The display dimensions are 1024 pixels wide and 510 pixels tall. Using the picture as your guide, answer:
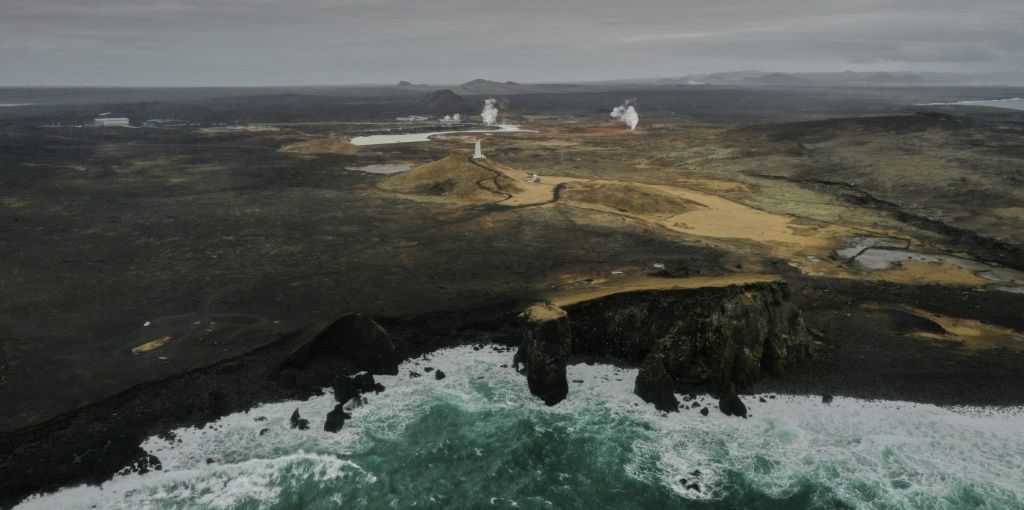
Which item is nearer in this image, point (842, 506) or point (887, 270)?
point (842, 506)

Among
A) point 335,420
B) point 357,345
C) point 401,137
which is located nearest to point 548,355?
point 335,420

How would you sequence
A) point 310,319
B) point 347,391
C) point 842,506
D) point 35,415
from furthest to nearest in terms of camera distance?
1. point 310,319
2. point 347,391
3. point 35,415
4. point 842,506

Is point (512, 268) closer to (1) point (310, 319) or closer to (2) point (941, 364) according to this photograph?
(1) point (310, 319)

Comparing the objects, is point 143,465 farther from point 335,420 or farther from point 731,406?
point 731,406

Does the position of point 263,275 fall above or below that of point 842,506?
above

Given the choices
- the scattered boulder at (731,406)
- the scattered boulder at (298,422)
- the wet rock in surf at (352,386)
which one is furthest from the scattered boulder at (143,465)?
the scattered boulder at (731,406)

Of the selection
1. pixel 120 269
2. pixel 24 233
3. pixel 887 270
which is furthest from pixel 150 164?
pixel 887 270
